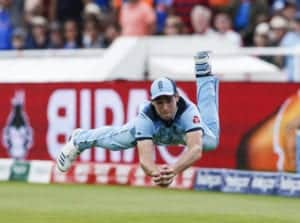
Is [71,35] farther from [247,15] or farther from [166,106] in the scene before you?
[166,106]

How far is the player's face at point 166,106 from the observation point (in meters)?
10.8

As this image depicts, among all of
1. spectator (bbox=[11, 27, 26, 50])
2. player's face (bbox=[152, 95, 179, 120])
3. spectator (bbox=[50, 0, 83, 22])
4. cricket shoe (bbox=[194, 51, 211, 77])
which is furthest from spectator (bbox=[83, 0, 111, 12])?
player's face (bbox=[152, 95, 179, 120])

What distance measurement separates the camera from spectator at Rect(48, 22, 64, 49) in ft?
62.2

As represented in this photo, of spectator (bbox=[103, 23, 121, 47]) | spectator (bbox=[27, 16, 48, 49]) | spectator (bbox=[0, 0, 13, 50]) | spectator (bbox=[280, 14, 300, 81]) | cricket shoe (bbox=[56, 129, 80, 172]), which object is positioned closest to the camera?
cricket shoe (bbox=[56, 129, 80, 172])

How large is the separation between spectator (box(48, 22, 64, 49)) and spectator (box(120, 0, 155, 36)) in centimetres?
129

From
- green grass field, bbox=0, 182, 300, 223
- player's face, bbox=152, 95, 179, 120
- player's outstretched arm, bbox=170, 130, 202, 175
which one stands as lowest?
green grass field, bbox=0, 182, 300, 223

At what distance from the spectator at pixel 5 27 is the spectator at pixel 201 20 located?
10.3 ft

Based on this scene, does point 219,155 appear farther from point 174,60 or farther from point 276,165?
point 174,60

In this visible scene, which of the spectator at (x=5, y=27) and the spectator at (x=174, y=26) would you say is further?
the spectator at (x=5, y=27)

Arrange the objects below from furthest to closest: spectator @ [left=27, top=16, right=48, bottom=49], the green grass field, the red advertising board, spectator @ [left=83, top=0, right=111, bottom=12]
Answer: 1. spectator @ [left=83, top=0, right=111, bottom=12]
2. spectator @ [left=27, top=16, right=48, bottom=49]
3. the red advertising board
4. the green grass field

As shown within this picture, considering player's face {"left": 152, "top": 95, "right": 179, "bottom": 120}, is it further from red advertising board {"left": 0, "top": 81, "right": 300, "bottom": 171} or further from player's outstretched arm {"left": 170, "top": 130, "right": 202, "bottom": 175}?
red advertising board {"left": 0, "top": 81, "right": 300, "bottom": 171}

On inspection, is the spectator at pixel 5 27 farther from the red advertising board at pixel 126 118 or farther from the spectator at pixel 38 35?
the red advertising board at pixel 126 118

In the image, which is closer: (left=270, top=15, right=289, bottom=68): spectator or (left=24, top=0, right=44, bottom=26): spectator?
(left=270, top=15, right=289, bottom=68): spectator

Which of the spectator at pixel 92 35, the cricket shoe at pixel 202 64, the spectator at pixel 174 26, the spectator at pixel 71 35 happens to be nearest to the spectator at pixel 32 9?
the spectator at pixel 71 35
